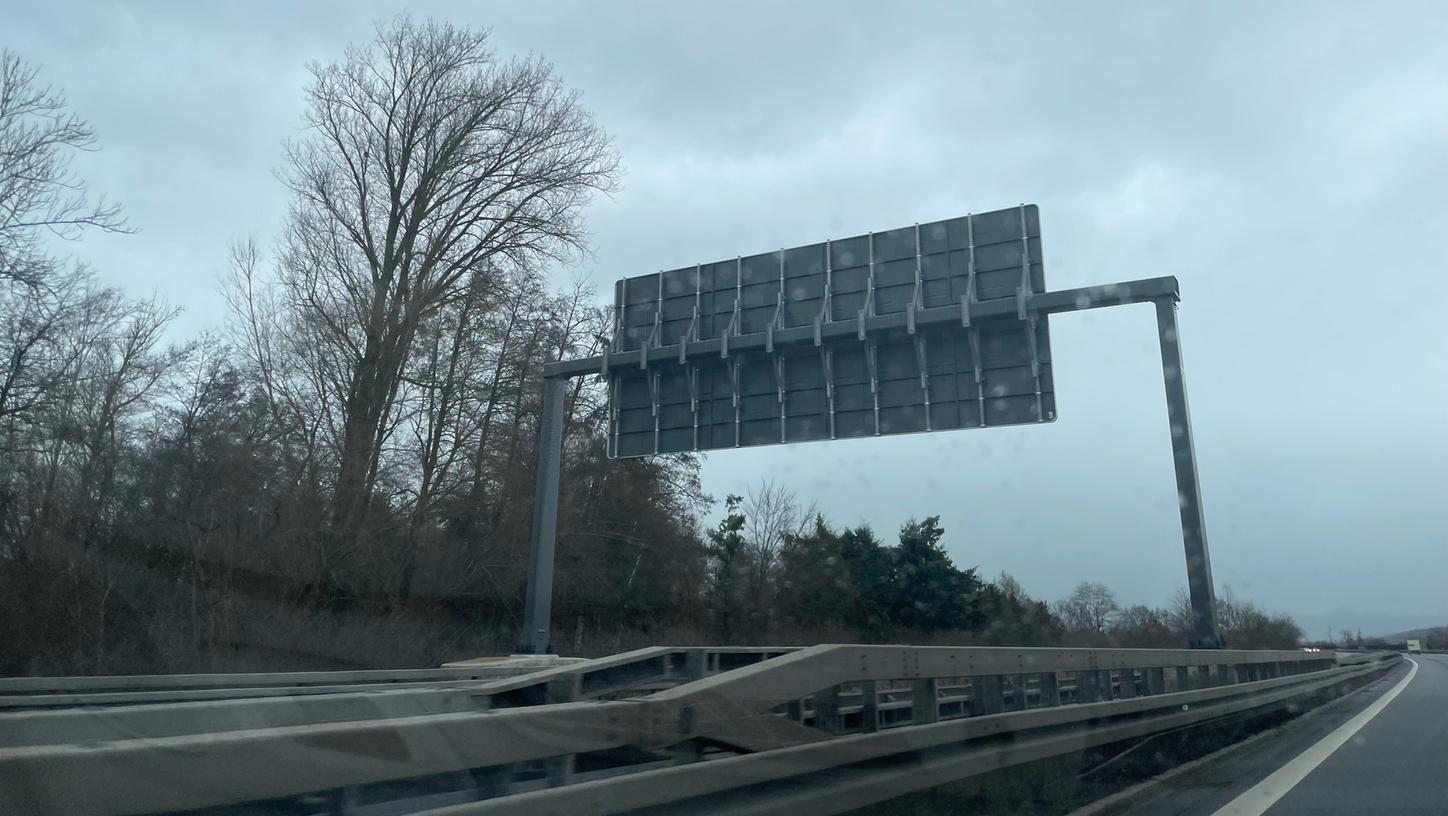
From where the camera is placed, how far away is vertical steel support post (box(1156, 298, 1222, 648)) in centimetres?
1576

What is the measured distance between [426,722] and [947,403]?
14.3 m

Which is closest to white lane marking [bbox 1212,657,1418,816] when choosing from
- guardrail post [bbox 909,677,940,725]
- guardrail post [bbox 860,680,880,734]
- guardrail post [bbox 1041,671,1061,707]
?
guardrail post [bbox 1041,671,1061,707]

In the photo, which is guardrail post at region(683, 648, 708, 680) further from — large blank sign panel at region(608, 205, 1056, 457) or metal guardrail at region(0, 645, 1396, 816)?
large blank sign panel at region(608, 205, 1056, 457)

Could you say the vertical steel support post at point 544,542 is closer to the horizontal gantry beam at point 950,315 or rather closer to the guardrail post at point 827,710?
the horizontal gantry beam at point 950,315

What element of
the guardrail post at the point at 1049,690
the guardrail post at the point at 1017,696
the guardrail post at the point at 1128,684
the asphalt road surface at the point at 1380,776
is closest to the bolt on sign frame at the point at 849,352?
the asphalt road surface at the point at 1380,776

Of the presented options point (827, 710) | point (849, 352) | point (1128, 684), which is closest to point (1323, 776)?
point (1128, 684)

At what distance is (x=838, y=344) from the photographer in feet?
58.8

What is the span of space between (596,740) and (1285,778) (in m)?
8.33

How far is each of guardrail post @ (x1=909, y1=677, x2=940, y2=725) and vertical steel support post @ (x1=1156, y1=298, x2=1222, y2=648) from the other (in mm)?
10115

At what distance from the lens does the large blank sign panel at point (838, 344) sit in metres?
16.7

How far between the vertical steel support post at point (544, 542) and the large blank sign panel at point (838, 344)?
121 centimetres

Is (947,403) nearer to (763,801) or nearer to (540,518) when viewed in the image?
(540,518)

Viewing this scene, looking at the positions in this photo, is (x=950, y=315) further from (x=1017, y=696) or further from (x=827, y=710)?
(x=827, y=710)

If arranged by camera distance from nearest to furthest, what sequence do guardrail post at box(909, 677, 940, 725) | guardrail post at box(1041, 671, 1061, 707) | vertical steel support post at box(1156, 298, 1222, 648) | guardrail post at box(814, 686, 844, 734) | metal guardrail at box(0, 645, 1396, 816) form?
metal guardrail at box(0, 645, 1396, 816) < guardrail post at box(814, 686, 844, 734) < guardrail post at box(909, 677, 940, 725) < guardrail post at box(1041, 671, 1061, 707) < vertical steel support post at box(1156, 298, 1222, 648)
